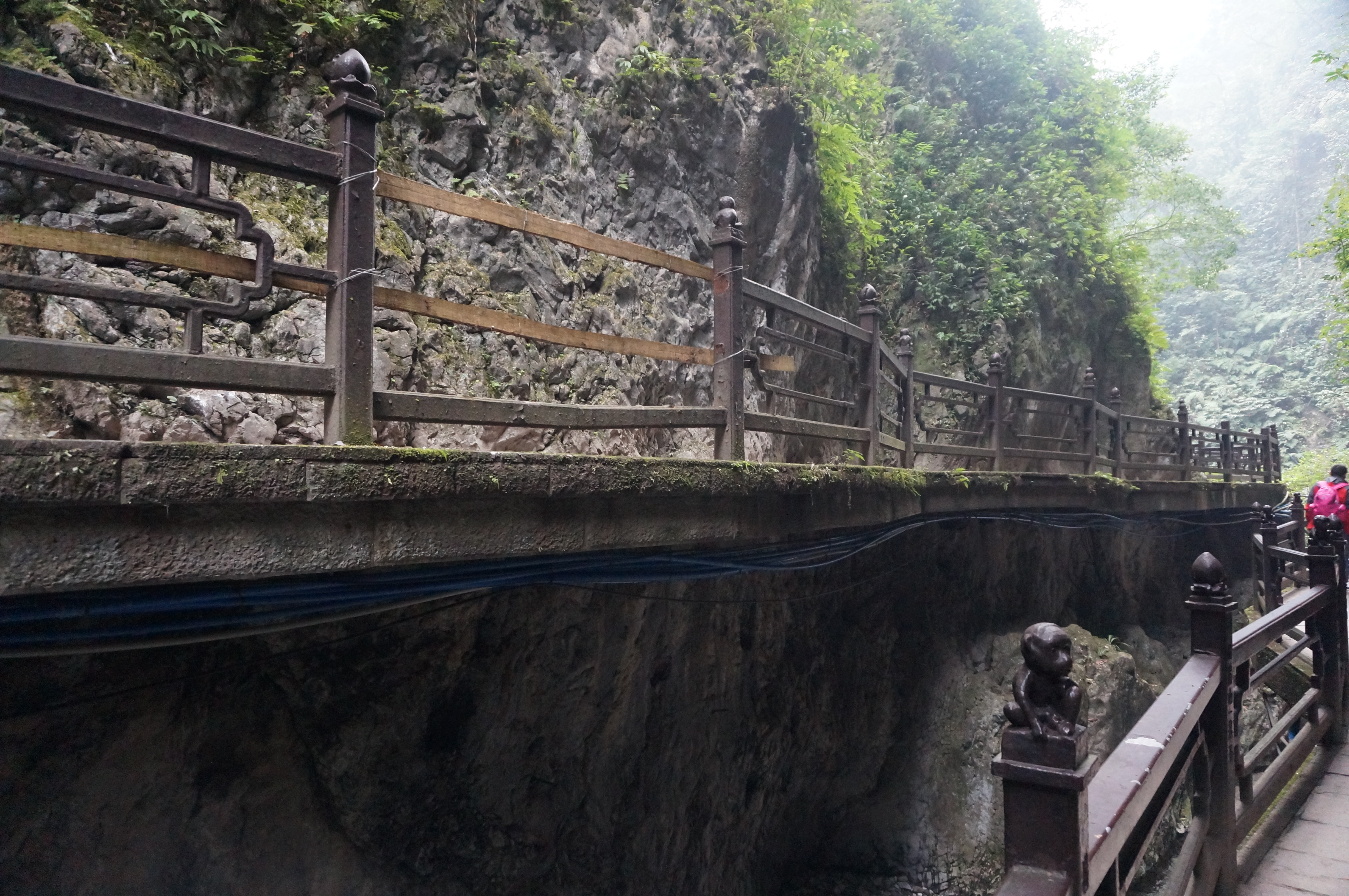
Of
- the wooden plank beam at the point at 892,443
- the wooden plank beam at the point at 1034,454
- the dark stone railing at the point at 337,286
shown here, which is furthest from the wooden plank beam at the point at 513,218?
the wooden plank beam at the point at 1034,454

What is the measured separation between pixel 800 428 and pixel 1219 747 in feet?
9.00

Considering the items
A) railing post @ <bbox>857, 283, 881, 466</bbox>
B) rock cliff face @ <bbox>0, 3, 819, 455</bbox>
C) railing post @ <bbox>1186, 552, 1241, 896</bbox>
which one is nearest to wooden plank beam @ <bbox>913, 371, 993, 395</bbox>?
railing post @ <bbox>857, 283, 881, 466</bbox>

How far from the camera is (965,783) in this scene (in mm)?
8383

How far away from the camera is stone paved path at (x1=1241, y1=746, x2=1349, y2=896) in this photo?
3807mm

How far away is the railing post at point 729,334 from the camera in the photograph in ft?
14.8

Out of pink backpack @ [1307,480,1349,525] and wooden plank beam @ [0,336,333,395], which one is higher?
wooden plank beam @ [0,336,333,395]

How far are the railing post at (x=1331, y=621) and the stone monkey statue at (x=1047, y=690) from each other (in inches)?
192

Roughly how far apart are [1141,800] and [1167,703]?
33.1 inches

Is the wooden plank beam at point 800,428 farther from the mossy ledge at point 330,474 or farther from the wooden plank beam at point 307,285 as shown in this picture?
the wooden plank beam at point 307,285

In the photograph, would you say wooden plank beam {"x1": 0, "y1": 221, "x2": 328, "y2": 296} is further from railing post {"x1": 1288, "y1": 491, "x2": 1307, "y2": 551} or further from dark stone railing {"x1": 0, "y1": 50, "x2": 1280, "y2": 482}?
railing post {"x1": 1288, "y1": 491, "x2": 1307, "y2": 551}

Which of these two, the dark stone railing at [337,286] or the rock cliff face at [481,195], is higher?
the rock cliff face at [481,195]

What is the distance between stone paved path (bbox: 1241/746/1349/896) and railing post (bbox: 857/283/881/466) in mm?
3374

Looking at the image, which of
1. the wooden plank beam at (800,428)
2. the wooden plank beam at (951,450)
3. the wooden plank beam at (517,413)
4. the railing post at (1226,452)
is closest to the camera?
the wooden plank beam at (517,413)

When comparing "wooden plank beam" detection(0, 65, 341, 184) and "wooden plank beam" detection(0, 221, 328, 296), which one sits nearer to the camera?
"wooden plank beam" detection(0, 65, 341, 184)
